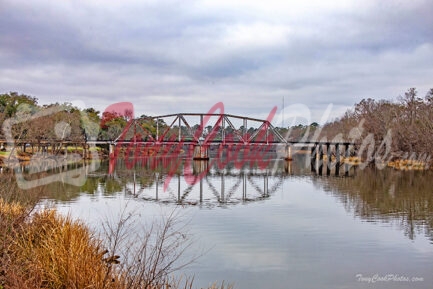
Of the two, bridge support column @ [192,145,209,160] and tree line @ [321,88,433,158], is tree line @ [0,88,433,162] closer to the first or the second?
tree line @ [321,88,433,158]

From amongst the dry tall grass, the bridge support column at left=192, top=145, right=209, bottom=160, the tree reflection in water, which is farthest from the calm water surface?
the bridge support column at left=192, top=145, right=209, bottom=160

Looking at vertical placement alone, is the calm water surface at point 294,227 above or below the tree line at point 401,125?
below

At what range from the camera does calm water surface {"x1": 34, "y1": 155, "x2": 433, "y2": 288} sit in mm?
14492

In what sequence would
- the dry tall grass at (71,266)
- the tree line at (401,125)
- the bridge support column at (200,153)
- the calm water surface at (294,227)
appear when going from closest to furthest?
the dry tall grass at (71,266)
the calm water surface at (294,227)
the tree line at (401,125)
the bridge support column at (200,153)

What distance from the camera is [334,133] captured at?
11419cm

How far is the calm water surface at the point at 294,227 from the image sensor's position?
1449 cm

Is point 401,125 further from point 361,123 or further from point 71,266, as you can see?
point 71,266

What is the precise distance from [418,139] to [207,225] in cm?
5412

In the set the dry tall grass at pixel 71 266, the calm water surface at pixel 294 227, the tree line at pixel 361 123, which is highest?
the tree line at pixel 361 123

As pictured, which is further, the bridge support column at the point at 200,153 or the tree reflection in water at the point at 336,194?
the bridge support column at the point at 200,153

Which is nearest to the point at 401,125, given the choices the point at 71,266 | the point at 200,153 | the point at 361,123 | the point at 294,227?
the point at 361,123

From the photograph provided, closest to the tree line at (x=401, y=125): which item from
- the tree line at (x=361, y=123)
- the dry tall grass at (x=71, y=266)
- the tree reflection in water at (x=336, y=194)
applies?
the tree line at (x=361, y=123)

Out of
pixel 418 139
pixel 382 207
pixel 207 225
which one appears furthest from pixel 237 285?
pixel 418 139

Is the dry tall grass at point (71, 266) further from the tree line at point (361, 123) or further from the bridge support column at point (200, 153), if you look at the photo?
the bridge support column at point (200, 153)
